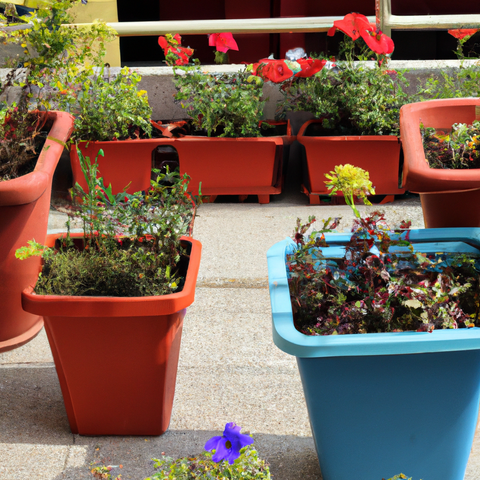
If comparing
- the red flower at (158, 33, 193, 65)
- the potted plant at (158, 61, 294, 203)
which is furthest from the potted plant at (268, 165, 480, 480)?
the red flower at (158, 33, 193, 65)

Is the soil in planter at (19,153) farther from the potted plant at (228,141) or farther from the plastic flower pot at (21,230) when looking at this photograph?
the potted plant at (228,141)

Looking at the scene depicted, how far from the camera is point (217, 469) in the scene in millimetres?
1287

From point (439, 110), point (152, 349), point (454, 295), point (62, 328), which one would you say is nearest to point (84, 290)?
point (62, 328)

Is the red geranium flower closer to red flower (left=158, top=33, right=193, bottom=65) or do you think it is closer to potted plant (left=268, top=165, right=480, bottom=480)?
red flower (left=158, top=33, right=193, bottom=65)

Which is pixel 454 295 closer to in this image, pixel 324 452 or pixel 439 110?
pixel 324 452

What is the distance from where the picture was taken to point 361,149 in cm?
324

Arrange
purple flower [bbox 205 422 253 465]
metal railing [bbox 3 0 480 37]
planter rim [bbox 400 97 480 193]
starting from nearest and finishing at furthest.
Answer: purple flower [bbox 205 422 253 465] → planter rim [bbox 400 97 480 193] → metal railing [bbox 3 0 480 37]

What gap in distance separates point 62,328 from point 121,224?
0.44 meters

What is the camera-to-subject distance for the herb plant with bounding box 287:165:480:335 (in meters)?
1.42

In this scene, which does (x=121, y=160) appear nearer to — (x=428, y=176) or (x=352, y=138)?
(x=352, y=138)

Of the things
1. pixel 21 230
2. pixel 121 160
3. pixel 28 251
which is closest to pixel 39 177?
pixel 21 230

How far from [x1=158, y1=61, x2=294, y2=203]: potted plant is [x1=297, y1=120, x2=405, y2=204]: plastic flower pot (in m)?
0.21

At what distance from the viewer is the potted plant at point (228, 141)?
3266mm

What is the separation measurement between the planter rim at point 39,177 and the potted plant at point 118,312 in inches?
9.0
